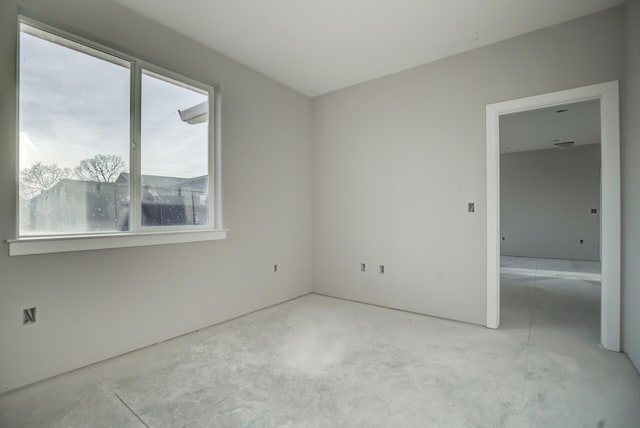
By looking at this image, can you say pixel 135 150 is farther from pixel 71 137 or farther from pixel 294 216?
pixel 294 216

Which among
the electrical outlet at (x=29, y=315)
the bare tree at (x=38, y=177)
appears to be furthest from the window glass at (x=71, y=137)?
the electrical outlet at (x=29, y=315)

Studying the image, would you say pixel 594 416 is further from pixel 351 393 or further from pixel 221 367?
pixel 221 367

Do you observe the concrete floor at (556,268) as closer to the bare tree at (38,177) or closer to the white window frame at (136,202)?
the white window frame at (136,202)

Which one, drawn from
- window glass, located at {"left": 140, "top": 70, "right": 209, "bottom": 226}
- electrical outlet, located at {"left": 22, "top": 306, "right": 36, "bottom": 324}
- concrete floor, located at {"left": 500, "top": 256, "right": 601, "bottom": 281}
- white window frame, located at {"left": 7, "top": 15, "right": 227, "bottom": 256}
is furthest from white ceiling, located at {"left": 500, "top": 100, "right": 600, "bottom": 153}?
electrical outlet, located at {"left": 22, "top": 306, "right": 36, "bottom": 324}

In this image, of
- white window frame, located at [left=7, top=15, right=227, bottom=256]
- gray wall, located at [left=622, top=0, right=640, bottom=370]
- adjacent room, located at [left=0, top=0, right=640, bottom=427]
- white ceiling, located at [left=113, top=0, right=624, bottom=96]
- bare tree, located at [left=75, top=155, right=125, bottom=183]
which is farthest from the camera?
white ceiling, located at [left=113, top=0, right=624, bottom=96]

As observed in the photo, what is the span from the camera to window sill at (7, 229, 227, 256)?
6.73 ft

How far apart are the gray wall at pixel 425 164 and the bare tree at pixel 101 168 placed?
2559mm

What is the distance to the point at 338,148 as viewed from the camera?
4297mm

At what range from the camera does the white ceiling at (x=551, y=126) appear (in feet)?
15.8

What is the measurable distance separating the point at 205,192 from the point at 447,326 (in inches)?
114

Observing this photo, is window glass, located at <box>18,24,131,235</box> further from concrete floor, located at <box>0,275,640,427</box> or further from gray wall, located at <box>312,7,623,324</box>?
gray wall, located at <box>312,7,623,324</box>

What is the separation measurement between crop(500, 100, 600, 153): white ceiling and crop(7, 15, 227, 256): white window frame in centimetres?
429

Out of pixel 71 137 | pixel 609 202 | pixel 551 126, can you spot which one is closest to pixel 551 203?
pixel 551 126

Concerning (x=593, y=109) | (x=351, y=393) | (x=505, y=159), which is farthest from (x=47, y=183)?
(x=505, y=159)
